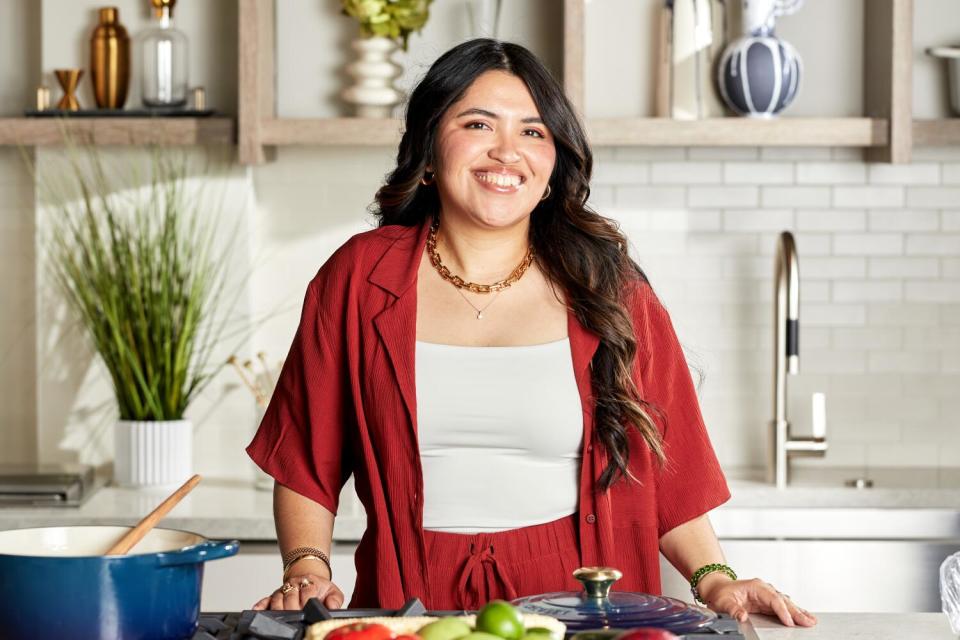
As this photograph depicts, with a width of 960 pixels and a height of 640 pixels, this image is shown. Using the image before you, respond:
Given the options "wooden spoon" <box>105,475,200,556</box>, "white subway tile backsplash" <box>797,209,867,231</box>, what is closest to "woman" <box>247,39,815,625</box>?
"wooden spoon" <box>105,475,200,556</box>

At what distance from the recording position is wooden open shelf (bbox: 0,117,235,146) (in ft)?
11.2

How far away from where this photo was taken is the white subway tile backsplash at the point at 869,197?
12.1ft

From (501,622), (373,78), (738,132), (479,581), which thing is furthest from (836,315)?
(501,622)

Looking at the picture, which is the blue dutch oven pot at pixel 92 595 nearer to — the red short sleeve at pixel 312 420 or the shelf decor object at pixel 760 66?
the red short sleeve at pixel 312 420

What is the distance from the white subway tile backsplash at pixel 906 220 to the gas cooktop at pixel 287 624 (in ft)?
8.29

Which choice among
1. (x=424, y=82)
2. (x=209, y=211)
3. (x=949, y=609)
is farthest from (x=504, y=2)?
(x=949, y=609)

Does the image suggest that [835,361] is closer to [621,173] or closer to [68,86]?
[621,173]

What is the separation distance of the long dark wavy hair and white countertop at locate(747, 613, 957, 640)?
43cm

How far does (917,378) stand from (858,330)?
22 cm

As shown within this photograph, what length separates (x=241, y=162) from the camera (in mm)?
3408

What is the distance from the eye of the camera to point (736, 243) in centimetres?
373

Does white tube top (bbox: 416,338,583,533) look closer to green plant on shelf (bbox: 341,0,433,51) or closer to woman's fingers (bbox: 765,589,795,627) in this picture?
woman's fingers (bbox: 765,589,795,627)

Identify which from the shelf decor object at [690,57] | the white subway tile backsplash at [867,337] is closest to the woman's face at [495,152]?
the shelf decor object at [690,57]

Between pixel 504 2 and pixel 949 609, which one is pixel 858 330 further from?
pixel 949 609
